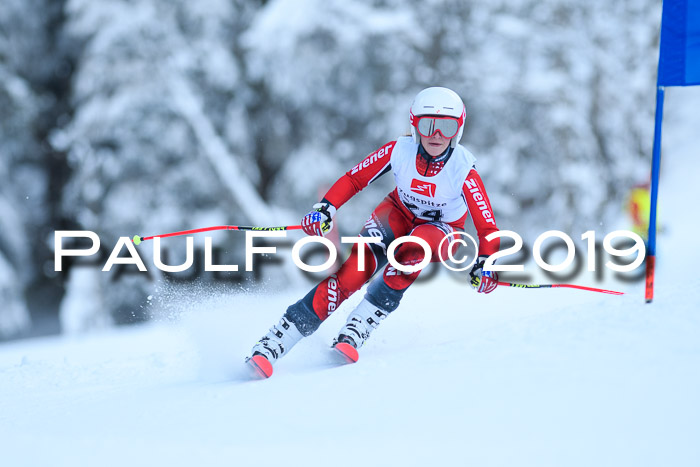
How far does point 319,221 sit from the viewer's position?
3.83 metres

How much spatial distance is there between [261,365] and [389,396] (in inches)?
33.1

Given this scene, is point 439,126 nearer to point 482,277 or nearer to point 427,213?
point 427,213

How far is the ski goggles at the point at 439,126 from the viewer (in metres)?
3.66

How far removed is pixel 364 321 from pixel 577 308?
4.29 ft

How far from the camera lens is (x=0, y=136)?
463 inches

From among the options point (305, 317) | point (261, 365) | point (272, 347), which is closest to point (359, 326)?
point (305, 317)

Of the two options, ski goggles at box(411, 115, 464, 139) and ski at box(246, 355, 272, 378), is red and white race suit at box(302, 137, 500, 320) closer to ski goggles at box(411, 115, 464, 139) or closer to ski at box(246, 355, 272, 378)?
ski goggles at box(411, 115, 464, 139)

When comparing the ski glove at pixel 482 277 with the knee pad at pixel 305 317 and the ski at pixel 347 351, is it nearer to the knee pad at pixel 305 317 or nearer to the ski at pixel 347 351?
the ski at pixel 347 351

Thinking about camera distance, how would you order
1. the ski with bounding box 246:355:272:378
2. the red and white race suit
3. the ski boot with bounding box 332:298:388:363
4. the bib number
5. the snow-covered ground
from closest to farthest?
the snow-covered ground → the ski with bounding box 246:355:272:378 → the red and white race suit → the ski boot with bounding box 332:298:388:363 → the bib number

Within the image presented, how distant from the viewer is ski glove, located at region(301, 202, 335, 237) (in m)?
3.82

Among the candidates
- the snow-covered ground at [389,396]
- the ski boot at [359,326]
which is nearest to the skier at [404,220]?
the ski boot at [359,326]

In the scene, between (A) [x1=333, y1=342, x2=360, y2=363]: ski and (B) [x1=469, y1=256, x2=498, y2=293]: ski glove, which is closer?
(B) [x1=469, y1=256, x2=498, y2=293]: ski glove

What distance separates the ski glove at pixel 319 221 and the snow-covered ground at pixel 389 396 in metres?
0.74

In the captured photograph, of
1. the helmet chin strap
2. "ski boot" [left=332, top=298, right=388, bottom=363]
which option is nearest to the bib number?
the helmet chin strap
